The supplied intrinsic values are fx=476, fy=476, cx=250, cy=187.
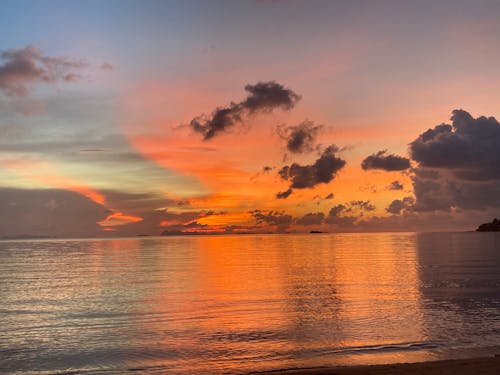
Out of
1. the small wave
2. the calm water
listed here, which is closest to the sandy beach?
the calm water

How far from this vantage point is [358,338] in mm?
28359

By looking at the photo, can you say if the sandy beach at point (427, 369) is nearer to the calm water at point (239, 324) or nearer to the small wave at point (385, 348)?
the calm water at point (239, 324)

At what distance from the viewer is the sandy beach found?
19.4m

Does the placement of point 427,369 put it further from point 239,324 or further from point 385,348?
point 239,324

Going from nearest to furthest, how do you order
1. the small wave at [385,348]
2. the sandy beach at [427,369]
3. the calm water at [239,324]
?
1. the sandy beach at [427,369]
2. the calm water at [239,324]
3. the small wave at [385,348]

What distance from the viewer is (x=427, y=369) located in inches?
784

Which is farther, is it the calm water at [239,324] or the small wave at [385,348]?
the small wave at [385,348]

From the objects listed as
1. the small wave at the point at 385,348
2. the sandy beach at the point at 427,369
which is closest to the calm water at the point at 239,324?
the small wave at the point at 385,348

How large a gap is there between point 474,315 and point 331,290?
18.0 metres

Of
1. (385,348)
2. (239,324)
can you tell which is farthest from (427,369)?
(239,324)

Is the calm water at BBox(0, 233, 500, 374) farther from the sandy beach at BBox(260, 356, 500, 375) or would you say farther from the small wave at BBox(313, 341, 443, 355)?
the sandy beach at BBox(260, 356, 500, 375)

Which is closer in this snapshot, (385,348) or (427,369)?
(427,369)

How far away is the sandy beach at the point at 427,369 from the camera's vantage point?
1942 cm

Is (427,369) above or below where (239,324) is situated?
above
